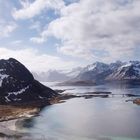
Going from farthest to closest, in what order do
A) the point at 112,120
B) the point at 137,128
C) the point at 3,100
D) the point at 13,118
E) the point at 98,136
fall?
the point at 3,100 < the point at 13,118 < the point at 112,120 < the point at 137,128 < the point at 98,136

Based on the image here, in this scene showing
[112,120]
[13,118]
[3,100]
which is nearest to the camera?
[112,120]

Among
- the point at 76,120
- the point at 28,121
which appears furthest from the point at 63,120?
the point at 28,121

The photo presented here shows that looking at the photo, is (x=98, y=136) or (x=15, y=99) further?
(x=15, y=99)

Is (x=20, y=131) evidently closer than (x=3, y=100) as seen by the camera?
Yes

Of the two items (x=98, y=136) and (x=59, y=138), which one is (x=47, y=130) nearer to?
(x=59, y=138)

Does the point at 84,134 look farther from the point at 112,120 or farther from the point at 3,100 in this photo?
the point at 3,100

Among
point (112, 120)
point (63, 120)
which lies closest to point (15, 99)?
point (63, 120)

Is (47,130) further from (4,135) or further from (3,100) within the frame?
(3,100)

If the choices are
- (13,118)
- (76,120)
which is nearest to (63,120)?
(76,120)

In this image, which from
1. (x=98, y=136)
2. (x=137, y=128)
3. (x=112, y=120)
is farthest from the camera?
(x=112, y=120)
